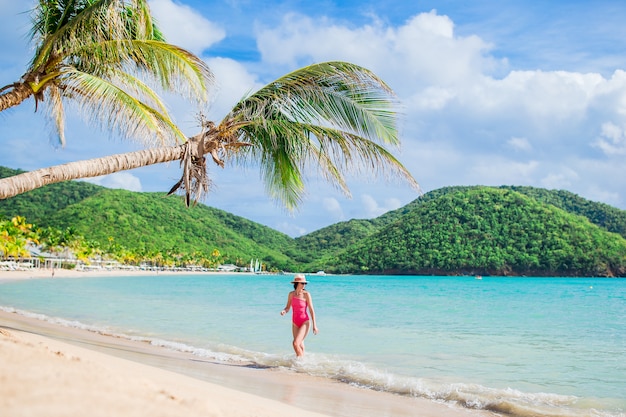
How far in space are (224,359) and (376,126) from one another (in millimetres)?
4022

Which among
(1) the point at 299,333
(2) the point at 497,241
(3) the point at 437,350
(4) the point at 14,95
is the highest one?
(2) the point at 497,241

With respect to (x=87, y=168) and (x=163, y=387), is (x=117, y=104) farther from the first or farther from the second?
(x=163, y=387)

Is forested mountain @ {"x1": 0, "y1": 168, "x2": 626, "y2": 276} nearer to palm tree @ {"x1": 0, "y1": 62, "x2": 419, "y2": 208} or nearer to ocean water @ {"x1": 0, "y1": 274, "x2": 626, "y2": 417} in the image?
ocean water @ {"x1": 0, "y1": 274, "x2": 626, "y2": 417}

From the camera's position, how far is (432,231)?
76438 mm

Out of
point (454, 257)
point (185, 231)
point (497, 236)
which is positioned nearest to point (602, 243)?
point (497, 236)

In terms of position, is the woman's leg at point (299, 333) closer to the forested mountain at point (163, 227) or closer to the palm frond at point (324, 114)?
the palm frond at point (324, 114)

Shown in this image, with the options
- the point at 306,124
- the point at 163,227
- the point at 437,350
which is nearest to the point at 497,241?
the point at 163,227

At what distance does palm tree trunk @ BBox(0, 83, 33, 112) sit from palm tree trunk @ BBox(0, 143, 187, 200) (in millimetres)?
1203

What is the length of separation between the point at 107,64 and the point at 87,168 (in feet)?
6.15

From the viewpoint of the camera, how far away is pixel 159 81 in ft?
24.5

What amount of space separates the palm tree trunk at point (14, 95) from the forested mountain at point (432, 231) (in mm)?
57074

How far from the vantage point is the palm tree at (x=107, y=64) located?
642 centimetres

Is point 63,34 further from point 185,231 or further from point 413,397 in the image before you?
point 185,231

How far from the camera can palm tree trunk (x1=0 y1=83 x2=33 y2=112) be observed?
646cm
